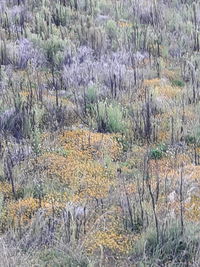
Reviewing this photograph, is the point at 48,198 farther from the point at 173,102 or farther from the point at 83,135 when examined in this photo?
the point at 173,102

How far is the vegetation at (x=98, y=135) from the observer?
4.46 metres

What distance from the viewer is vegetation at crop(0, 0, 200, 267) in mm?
4457

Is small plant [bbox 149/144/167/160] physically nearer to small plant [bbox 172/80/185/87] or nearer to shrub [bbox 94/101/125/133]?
shrub [bbox 94/101/125/133]

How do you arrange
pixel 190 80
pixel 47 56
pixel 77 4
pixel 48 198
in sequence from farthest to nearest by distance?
pixel 77 4, pixel 47 56, pixel 190 80, pixel 48 198

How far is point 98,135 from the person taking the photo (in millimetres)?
6660

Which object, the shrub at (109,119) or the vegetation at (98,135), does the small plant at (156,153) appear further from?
the shrub at (109,119)

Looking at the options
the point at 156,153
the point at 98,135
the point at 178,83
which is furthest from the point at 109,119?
the point at 178,83

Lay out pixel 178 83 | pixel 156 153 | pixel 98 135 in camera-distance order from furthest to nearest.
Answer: pixel 178 83 < pixel 98 135 < pixel 156 153

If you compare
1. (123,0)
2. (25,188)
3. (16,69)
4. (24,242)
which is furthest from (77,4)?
(24,242)

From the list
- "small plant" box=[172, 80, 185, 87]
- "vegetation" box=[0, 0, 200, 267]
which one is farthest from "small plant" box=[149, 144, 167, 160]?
"small plant" box=[172, 80, 185, 87]

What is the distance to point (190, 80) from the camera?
870cm

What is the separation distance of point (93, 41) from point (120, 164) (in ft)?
14.4

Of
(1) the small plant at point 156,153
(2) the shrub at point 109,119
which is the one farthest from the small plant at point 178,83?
(1) the small plant at point 156,153

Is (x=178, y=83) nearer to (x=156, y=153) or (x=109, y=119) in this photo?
(x=109, y=119)
